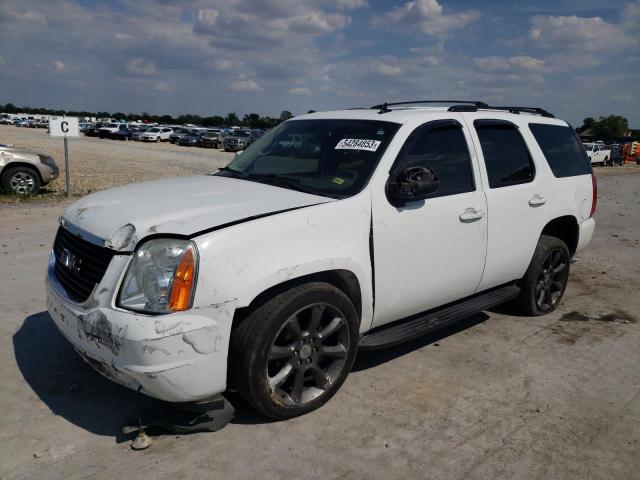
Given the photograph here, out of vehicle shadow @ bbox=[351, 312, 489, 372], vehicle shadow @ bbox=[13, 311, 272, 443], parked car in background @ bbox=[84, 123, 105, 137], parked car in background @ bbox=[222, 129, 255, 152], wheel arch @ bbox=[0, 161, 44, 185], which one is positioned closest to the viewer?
vehicle shadow @ bbox=[13, 311, 272, 443]

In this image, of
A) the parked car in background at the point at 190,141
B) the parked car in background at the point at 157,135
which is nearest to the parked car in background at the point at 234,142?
the parked car in background at the point at 190,141

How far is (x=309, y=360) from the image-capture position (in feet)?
10.9

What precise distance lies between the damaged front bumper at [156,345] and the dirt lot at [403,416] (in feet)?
1.40

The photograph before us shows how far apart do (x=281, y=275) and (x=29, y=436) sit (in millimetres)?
1668

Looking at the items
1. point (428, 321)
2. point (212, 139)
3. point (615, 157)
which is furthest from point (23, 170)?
point (615, 157)

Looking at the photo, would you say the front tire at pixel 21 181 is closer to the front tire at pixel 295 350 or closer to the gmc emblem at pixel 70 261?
the gmc emblem at pixel 70 261

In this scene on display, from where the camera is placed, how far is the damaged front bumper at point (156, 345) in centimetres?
268

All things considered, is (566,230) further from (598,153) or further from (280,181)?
(598,153)

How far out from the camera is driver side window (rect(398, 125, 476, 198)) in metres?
3.84

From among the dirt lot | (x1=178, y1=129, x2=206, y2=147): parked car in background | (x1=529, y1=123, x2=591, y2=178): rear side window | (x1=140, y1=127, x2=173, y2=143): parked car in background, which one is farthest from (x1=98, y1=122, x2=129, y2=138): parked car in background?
(x1=529, y1=123, x2=591, y2=178): rear side window

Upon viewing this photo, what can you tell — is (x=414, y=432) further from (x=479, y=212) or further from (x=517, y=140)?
(x=517, y=140)

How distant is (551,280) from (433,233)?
213cm

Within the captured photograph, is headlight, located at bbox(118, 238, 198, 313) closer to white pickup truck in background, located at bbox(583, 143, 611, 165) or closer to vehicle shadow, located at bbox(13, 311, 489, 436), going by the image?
vehicle shadow, located at bbox(13, 311, 489, 436)

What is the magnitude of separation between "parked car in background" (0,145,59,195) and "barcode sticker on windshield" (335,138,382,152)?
973cm
